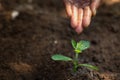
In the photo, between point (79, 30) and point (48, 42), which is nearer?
point (79, 30)

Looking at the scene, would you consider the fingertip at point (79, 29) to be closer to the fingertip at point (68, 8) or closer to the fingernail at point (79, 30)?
the fingernail at point (79, 30)

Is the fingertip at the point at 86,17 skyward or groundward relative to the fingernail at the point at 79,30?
skyward

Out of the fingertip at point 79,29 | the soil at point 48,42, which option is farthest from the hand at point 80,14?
the soil at point 48,42

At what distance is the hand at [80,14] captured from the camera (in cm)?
197

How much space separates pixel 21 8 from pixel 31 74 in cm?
116

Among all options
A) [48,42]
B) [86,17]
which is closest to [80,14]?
[86,17]

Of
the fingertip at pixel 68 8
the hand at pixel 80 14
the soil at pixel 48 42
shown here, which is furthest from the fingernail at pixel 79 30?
the soil at pixel 48 42

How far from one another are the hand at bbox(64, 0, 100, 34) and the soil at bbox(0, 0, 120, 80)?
274 millimetres

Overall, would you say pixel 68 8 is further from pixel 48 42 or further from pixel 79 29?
pixel 48 42

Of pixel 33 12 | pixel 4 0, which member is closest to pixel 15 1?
pixel 4 0

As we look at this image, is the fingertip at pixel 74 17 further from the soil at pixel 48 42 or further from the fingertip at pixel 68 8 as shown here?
the soil at pixel 48 42

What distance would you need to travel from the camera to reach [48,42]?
232 centimetres

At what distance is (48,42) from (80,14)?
0.43 m

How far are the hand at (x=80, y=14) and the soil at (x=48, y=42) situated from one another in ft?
0.90
